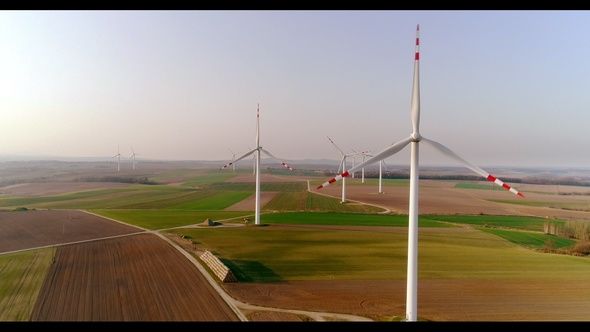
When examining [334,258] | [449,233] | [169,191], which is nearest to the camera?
[334,258]

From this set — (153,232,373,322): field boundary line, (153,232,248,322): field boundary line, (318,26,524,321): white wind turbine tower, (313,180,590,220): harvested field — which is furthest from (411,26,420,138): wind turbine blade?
(313,180,590,220): harvested field

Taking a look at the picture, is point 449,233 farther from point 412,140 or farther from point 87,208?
point 87,208

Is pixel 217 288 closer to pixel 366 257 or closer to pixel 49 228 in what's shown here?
pixel 366 257

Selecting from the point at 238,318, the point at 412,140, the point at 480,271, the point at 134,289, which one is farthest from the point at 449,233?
the point at 134,289

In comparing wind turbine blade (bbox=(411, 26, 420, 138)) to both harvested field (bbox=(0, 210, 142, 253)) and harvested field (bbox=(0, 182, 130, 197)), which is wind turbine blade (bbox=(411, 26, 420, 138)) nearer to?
harvested field (bbox=(0, 210, 142, 253))

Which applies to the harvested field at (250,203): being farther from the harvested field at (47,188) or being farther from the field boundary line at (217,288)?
the harvested field at (47,188)

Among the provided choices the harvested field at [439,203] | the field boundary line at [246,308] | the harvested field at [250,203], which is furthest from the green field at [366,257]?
the harvested field at [439,203]
